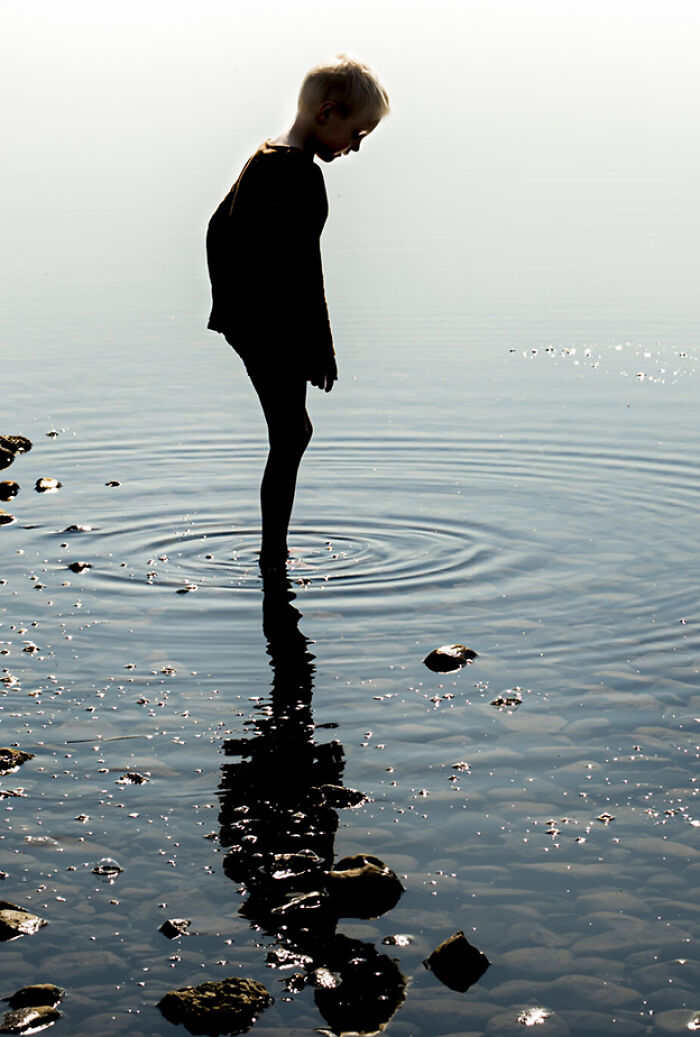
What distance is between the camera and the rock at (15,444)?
1000 cm

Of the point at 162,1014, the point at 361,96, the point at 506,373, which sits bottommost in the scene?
the point at 162,1014

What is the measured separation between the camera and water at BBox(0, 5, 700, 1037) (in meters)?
3.76

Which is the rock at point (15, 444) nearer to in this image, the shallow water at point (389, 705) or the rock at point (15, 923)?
the shallow water at point (389, 705)

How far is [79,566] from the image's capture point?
7.32 meters

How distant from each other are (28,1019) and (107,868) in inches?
29.7

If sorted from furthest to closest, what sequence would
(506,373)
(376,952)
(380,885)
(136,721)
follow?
(506,373) < (136,721) < (380,885) < (376,952)

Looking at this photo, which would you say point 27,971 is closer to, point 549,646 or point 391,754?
point 391,754

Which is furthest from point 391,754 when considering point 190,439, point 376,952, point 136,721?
point 190,439

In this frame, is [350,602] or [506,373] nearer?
[350,602]

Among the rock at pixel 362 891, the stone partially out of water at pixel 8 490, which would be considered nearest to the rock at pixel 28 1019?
the rock at pixel 362 891

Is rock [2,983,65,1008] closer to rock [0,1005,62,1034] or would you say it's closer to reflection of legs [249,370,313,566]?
rock [0,1005,62,1034]

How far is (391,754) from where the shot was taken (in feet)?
16.4

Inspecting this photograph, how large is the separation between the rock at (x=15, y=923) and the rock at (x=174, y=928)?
1.00ft

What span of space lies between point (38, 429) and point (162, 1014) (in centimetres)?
784
